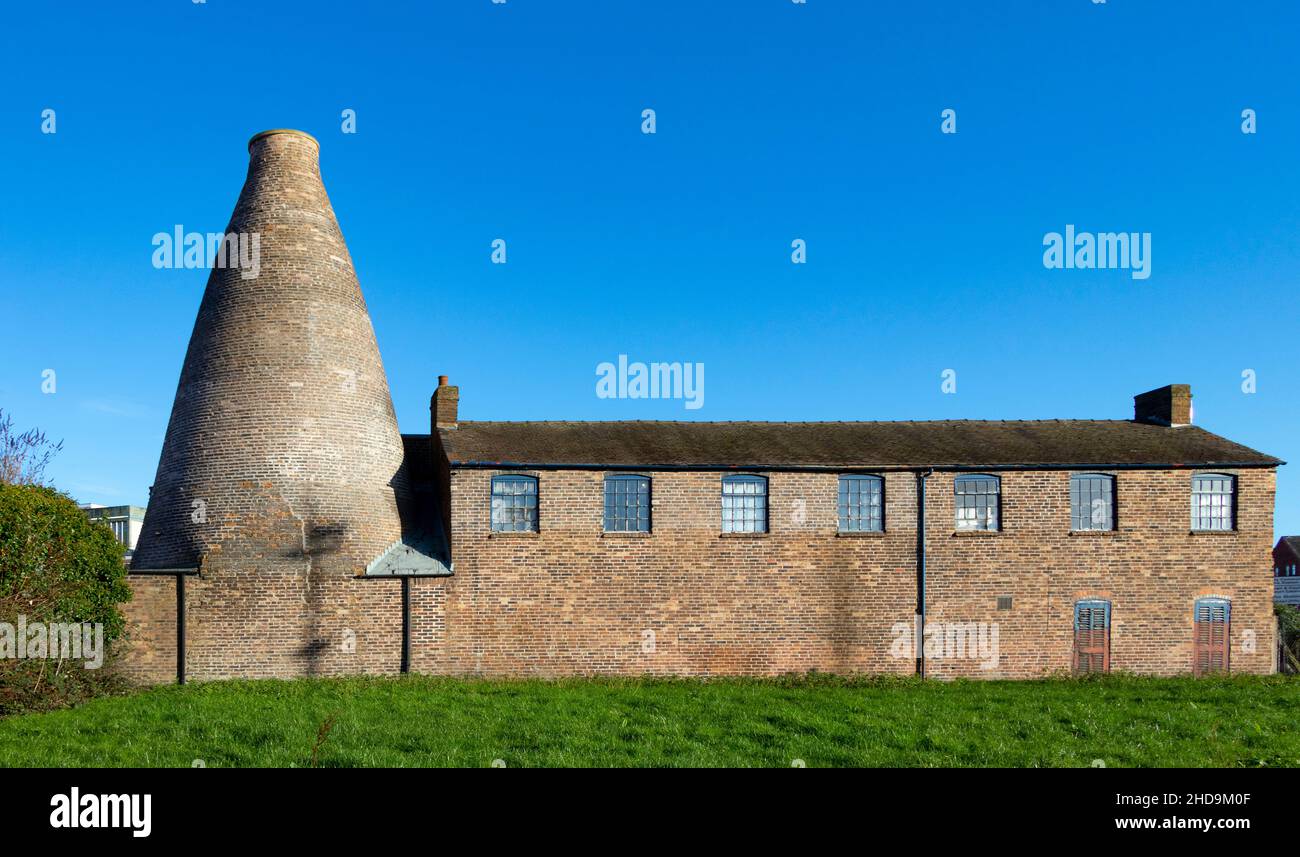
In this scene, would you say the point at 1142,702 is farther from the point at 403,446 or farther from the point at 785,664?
the point at 403,446

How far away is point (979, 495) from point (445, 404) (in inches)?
530

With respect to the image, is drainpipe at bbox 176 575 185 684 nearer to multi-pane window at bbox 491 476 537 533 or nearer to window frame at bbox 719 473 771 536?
multi-pane window at bbox 491 476 537 533

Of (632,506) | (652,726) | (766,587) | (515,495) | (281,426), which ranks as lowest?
(652,726)

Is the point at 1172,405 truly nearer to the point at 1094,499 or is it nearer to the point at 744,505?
the point at 1094,499

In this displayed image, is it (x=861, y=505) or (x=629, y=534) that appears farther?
(x=861, y=505)

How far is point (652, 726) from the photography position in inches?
523

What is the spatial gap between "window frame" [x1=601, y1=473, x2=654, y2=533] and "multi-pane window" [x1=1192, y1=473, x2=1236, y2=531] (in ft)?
43.8

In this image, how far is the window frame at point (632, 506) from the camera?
2119 centimetres

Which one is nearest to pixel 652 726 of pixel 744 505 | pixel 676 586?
pixel 676 586

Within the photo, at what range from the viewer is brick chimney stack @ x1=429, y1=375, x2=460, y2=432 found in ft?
75.2

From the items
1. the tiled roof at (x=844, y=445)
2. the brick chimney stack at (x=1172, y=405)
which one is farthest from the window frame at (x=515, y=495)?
the brick chimney stack at (x=1172, y=405)

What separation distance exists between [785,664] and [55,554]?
49.3 ft

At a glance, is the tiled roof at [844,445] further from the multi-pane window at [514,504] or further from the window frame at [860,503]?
the multi-pane window at [514,504]

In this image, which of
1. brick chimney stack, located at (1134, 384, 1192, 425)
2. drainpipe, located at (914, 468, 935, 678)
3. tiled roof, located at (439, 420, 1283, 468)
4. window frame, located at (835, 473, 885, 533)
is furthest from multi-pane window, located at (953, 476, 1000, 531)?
brick chimney stack, located at (1134, 384, 1192, 425)
